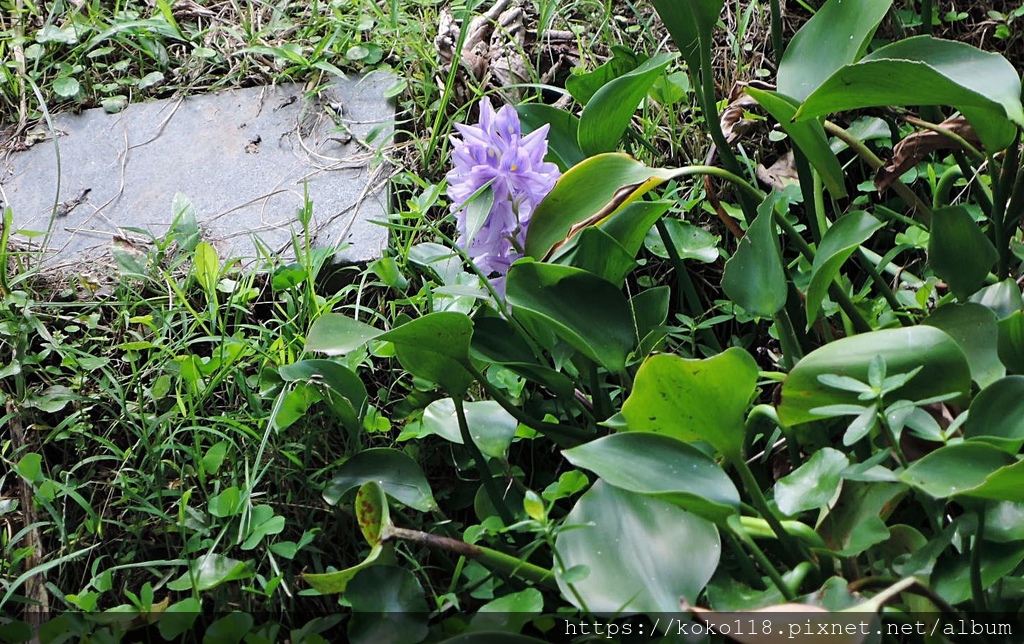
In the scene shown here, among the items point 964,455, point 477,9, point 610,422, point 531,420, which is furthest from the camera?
point 477,9

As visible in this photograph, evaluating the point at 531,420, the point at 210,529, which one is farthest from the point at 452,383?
the point at 210,529

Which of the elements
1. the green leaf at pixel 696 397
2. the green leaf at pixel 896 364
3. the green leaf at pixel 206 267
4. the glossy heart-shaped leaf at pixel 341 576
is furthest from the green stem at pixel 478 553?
the green leaf at pixel 206 267

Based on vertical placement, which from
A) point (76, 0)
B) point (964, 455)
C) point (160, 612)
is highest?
point (964, 455)

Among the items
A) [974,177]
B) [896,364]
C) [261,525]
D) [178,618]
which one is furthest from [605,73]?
[178,618]

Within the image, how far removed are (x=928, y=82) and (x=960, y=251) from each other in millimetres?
237

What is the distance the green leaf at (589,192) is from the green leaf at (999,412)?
33cm

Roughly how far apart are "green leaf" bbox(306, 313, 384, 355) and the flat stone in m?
Answer: 0.41

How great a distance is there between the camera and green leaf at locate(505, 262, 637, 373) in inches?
32.5

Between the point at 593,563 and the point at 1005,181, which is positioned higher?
the point at 1005,181

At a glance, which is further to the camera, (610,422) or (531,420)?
(531,420)

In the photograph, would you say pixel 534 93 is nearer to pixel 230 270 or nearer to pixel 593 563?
pixel 230 270

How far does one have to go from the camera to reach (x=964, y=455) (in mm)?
642

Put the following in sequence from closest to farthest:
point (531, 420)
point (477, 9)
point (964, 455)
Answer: point (964, 455) → point (531, 420) → point (477, 9)

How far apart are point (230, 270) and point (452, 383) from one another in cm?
58
